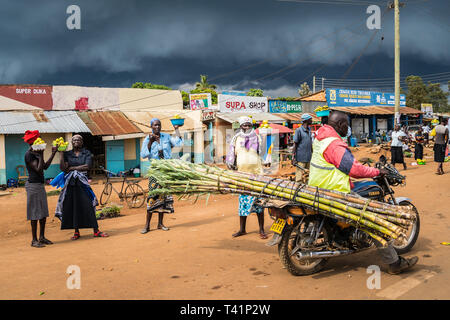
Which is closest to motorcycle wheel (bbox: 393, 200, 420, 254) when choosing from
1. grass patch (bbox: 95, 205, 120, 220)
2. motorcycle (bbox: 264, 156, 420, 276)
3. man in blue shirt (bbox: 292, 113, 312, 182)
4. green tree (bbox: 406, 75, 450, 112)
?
motorcycle (bbox: 264, 156, 420, 276)

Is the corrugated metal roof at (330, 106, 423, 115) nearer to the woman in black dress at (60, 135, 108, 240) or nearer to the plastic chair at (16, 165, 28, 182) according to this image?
the plastic chair at (16, 165, 28, 182)

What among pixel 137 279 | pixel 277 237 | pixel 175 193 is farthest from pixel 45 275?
pixel 277 237

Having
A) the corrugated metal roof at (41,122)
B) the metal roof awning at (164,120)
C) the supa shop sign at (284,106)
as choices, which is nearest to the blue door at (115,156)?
the metal roof awning at (164,120)

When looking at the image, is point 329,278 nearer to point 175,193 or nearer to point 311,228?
point 311,228

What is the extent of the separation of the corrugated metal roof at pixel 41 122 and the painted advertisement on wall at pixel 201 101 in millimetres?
7886

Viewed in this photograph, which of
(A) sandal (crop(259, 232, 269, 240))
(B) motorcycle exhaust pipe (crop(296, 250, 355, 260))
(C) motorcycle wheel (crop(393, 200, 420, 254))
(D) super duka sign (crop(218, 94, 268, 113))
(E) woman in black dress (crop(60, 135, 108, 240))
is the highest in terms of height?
(D) super duka sign (crop(218, 94, 268, 113))

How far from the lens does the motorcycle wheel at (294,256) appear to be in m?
3.81

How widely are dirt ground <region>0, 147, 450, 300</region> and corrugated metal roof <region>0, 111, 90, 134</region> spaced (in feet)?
36.3

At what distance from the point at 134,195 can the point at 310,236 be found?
275 inches

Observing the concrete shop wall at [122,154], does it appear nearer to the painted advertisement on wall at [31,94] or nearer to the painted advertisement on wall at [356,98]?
the painted advertisement on wall at [31,94]

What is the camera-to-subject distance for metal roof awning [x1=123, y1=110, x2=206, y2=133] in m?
19.4

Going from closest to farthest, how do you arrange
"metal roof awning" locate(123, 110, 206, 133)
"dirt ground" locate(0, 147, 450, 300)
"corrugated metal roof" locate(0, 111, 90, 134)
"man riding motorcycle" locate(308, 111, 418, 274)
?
"dirt ground" locate(0, 147, 450, 300)
"man riding motorcycle" locate(308, 111, 418, 274)
"corrugated metal roof" locate(0, 111, 90, 134)
"metal roof awning" locate(123, 110, 206, 133)

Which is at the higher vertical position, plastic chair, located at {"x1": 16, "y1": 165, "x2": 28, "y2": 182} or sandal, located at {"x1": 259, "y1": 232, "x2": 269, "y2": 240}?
plastic chair, located at {"x1": 16, "y1": 165, "x2": 28, "y2": 182}

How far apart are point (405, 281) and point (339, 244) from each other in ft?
2.38
